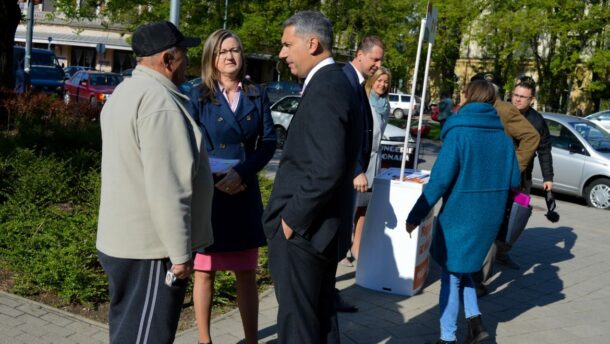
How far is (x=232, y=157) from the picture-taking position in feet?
12.9

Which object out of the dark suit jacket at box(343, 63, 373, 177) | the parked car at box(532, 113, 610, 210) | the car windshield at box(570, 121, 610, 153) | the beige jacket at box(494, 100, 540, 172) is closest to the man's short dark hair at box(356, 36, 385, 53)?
the dark suit jacket at box(343, 63, 373, 177)

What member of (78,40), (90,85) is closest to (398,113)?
(90,85)

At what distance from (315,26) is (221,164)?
1.11 m

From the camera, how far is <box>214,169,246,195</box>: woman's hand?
3.73 metres

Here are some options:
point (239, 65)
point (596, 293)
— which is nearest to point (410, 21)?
point (596, 293)

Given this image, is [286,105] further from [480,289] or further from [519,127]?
[480,289]

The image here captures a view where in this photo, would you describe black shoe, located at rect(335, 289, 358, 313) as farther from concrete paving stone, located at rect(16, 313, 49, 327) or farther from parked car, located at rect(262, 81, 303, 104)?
parked car, located at rect(262, 81, 303, 104)

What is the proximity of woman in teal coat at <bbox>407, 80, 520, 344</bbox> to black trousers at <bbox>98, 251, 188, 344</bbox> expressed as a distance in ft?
6.01

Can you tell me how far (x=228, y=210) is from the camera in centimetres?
387

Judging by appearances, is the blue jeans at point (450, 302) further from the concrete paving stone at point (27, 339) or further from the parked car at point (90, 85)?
the parked car at point (90, 85)

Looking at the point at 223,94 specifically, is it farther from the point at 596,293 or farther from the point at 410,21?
the point at 410,21

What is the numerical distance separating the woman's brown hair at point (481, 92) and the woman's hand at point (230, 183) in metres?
1.76

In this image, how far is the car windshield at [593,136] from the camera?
1249cm

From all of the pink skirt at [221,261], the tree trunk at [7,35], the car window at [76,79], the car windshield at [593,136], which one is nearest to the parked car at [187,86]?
the pink skirt at [221,261]
